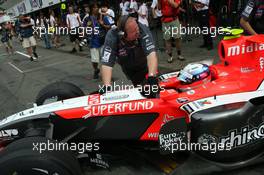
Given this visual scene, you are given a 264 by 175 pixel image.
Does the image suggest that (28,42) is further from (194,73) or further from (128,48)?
(194,73)

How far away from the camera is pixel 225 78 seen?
3318 millimetres

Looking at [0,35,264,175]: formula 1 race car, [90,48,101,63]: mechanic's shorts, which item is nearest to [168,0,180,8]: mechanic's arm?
[90,48,101,63]: mechanic's shorts

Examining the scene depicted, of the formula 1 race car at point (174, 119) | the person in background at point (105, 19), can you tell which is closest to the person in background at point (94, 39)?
the person in background at point (105, 19)

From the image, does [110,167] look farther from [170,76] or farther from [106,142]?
[170,76]

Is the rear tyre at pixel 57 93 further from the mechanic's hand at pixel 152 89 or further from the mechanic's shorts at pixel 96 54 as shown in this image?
the mechanic's shorts at pixel 96 54

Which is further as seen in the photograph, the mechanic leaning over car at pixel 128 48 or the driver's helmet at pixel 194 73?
the mechanic leaning over car at pixel 128 48

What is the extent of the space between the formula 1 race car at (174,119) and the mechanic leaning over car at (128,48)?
1.56 ft

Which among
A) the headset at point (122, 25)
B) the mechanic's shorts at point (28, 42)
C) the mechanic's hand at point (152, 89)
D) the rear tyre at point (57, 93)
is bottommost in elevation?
the mechanic's shorts at point (28, 42)

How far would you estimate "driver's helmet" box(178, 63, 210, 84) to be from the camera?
3.30 meters

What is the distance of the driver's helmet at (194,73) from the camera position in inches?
130

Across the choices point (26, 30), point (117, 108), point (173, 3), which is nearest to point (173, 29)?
point (173, 3)

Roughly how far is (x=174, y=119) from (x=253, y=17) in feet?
6.59

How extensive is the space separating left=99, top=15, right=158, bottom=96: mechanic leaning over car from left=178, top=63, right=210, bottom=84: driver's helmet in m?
0.43

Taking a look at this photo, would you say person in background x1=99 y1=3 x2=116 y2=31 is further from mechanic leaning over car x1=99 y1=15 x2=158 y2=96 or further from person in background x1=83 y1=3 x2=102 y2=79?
mechanic leaning over car x1=99 y1=15 x2=158 y2=96
